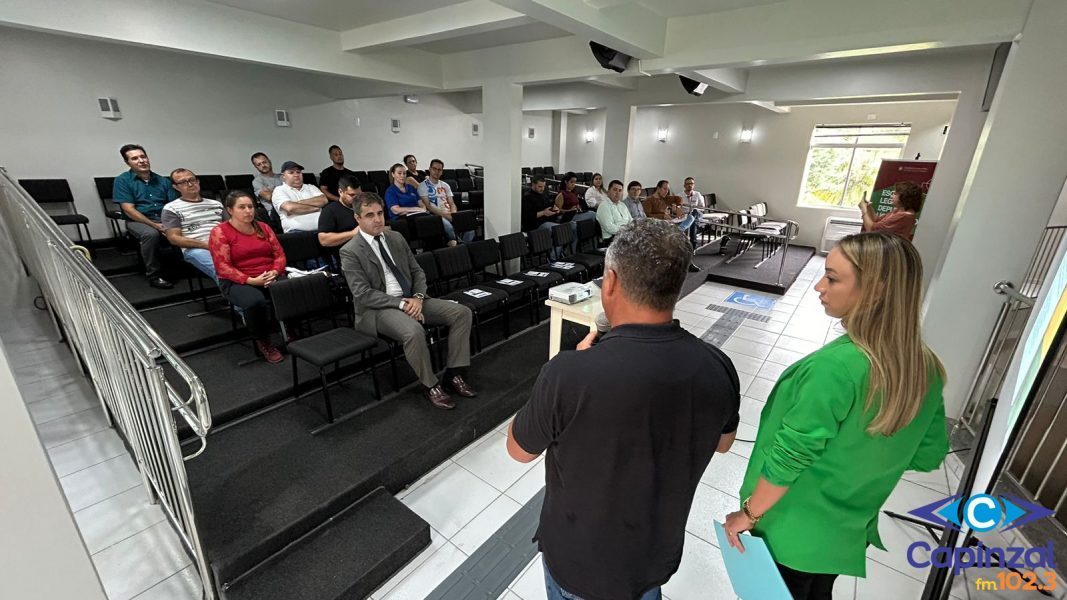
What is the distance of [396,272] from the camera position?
3.01m

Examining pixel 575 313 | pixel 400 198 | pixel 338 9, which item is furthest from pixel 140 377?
pixel 400 198

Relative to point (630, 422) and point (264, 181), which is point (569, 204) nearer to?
point (264, 181)

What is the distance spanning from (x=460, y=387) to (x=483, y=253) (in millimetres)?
1729

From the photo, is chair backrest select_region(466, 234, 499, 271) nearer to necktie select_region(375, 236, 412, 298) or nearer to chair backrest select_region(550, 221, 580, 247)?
chair backrest select_region(550, 221, 580, 247)

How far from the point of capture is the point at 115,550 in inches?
75.3

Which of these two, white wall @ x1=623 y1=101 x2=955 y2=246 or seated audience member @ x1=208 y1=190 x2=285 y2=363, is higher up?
white wall @ x1=623 y1=101 x2=955 y2=246

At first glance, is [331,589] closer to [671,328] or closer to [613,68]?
[671,328]

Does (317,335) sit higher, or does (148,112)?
(148,112)

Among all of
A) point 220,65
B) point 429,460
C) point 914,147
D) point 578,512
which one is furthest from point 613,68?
point 914,147

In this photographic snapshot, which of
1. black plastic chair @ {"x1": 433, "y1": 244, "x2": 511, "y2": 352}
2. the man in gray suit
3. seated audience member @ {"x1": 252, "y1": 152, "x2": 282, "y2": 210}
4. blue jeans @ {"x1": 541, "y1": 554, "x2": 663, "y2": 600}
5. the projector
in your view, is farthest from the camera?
seated audience member @ {"x1": 252, "y1": 152, "x2": 282, "y2": 210}

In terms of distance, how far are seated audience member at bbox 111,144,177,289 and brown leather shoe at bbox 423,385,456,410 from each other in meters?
2.84

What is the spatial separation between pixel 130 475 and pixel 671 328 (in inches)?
119

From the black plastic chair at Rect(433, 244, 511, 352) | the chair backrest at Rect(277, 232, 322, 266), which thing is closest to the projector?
the black plastic chair at Rect(433, 244, 511, 352)

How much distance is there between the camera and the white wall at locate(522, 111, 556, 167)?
455 inches
